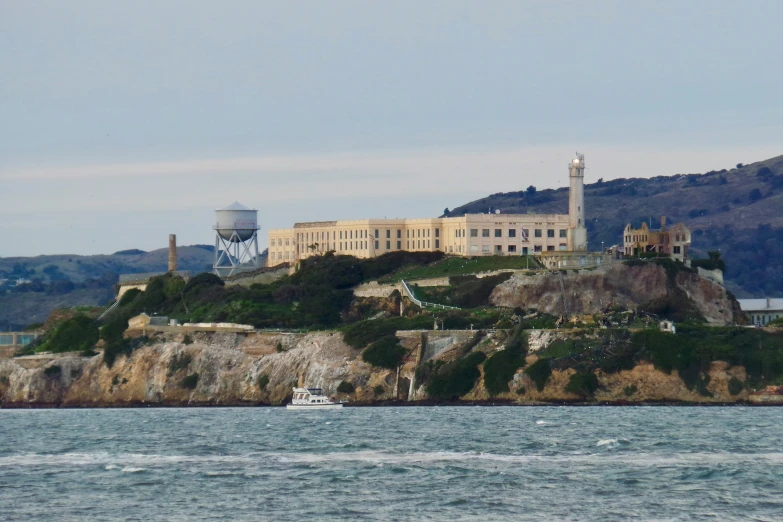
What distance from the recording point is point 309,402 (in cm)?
13475

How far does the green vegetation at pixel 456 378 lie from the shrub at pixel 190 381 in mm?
23409

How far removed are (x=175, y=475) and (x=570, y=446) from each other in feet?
72.4

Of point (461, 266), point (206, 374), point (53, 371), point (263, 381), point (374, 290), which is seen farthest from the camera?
point (461, 266)

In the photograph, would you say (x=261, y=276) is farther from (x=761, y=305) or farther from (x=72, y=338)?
(x=761, y=305)

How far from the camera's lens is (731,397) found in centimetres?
13062

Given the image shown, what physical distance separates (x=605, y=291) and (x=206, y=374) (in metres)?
37.2

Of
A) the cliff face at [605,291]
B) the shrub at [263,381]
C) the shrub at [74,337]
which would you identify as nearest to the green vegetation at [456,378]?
the shrub at [263,381]

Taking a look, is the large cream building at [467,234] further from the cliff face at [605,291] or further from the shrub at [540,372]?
the shrub at [540,372]

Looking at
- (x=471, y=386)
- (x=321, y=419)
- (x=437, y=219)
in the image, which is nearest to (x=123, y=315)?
(x=437, y=219)

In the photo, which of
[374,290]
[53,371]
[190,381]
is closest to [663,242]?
[374,290]

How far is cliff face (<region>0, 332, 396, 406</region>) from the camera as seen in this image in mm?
144250

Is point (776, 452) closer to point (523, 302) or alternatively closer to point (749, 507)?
point (749, 507)

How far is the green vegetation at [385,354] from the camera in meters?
141

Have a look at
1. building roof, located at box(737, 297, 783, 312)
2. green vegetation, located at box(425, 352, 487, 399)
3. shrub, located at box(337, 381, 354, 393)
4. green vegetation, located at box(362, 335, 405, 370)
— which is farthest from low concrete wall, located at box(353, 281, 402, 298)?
building roof, located at box(737, 297, 783, 312)
